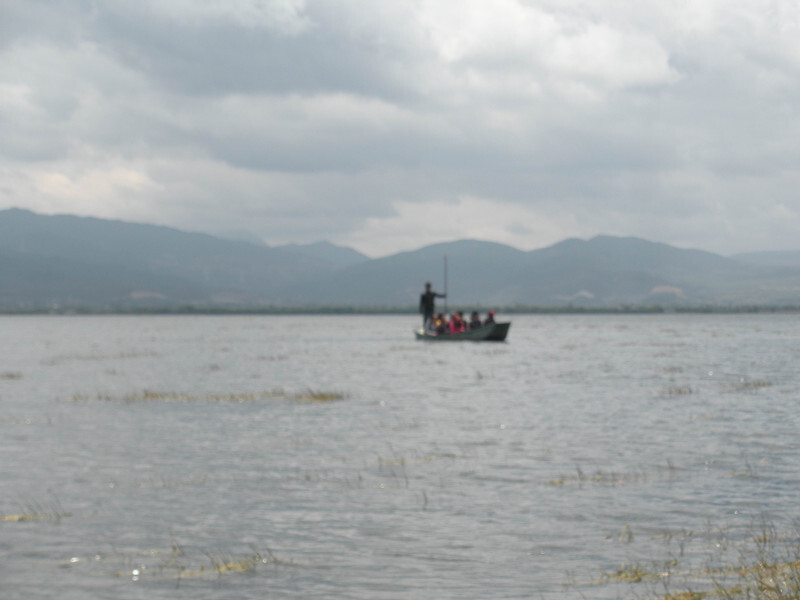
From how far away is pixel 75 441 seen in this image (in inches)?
854

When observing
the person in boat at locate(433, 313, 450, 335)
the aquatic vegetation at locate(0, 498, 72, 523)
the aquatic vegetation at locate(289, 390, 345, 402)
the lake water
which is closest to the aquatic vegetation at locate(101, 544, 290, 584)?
the lake water

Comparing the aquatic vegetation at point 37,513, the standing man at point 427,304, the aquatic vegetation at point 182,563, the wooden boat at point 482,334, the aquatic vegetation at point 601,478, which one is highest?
the standing man at point 427,304

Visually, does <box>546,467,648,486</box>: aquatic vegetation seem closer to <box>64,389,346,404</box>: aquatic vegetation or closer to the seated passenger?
<box>64,389,346,404</box>: aquatic vegetation

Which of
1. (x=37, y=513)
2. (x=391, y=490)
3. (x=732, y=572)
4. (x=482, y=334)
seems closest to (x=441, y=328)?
(x=482, y=334)

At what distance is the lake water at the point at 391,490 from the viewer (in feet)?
35.8

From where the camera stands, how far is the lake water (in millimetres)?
10898

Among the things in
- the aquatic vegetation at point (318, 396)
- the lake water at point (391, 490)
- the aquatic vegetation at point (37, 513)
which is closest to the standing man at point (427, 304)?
the lake water at point (391, 490)

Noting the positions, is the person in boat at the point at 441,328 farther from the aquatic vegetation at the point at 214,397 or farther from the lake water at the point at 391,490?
the aquatic vegetation at the point at 214,397

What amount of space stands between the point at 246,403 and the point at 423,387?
24.5 feet

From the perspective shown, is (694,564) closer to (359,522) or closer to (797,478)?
(359,522)

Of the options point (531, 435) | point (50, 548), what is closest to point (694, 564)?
point (50, 548)

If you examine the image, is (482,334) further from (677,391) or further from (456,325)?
(677,391)

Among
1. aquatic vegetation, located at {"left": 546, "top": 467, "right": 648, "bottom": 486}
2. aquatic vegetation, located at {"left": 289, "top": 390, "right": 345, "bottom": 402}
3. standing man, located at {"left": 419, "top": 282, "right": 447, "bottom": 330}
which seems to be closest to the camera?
aquatic vegetation, located at {"left": 546, "top": 467, "right": 648, "bottom": 486}

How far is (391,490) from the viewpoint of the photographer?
1567cm
